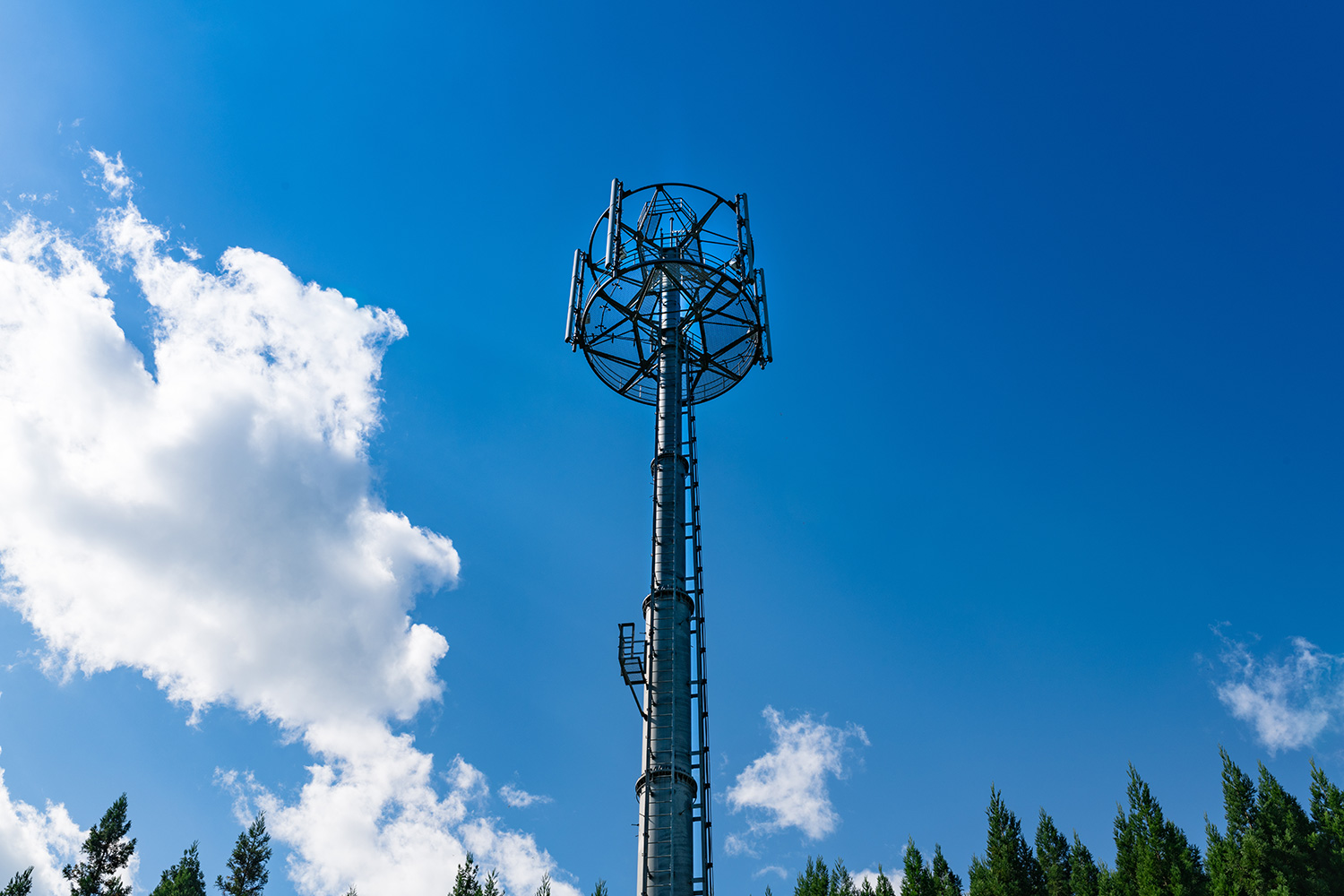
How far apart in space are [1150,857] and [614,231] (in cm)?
3939

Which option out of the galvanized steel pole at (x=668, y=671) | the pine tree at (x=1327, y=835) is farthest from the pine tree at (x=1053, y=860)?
the galvanized steel pole at (x=668, y=671)

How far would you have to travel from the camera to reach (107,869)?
52.2m

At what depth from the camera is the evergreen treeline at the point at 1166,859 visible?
41.2 m

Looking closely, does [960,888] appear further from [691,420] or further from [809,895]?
A: [691,420]

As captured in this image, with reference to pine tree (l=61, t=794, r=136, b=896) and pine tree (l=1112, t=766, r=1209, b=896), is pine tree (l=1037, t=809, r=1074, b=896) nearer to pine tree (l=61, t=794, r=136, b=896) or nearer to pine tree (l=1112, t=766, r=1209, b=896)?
pine tree (l=1112, t=766, r=1209, b=896)

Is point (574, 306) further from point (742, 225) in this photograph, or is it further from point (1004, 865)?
point (1004, 865)

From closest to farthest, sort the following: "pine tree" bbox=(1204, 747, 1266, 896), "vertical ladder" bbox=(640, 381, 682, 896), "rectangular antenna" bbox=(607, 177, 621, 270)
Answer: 1. "vertical ladder" bbox=(640, 381, 682, 896)
2. "rectangular antenna" bbox=(607, 177, 621, 270)
3. "pine tree" bbox=(1204, 747, 1266, 896)

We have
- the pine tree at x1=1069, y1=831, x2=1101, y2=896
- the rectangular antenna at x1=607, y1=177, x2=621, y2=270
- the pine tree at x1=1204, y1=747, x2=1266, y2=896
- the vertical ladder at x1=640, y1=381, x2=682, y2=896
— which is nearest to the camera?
the vertical ladder at x1=640, y1=381, x2=682, y2=896

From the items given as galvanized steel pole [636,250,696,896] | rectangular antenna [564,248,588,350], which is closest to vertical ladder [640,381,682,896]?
galvanized steel pole [636,250,696,896]

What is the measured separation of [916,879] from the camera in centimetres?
4797

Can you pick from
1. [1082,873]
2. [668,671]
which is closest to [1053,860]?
[1082,873]

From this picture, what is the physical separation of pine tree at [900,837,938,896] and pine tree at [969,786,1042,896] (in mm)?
2558

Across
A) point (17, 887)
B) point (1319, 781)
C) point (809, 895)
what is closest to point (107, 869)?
point (17, 887)

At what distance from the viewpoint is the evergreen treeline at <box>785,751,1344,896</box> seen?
1622 inches
